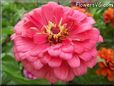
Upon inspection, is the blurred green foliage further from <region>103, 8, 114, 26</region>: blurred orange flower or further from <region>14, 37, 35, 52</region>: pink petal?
<region>14, 37, 35, 52</region>: pink petal

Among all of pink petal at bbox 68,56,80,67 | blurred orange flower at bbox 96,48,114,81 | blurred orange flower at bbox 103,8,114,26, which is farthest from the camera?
blurred orange flower at bbox 103,8,114,26

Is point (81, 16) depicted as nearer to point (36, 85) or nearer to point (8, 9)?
point (36, 85)

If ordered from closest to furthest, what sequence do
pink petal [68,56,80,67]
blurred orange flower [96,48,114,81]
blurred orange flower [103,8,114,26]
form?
pink petal [68,56,80,67] < blurred orange flower [96,48,114,81] < blurred orange flower [103,8,114,26]

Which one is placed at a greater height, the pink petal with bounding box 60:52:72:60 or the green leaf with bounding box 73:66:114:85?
the pink petal with bounding box 60:52:72:60

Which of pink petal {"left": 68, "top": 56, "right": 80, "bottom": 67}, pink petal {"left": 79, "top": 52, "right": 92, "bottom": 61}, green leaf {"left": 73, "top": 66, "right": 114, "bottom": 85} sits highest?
pink petal {"left": 79, "top": 52, "right": 92, "bottom": 61}

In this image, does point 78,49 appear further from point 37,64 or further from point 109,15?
point 109,15

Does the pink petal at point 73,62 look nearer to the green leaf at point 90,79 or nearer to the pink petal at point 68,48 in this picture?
the pink petal at point 68,48

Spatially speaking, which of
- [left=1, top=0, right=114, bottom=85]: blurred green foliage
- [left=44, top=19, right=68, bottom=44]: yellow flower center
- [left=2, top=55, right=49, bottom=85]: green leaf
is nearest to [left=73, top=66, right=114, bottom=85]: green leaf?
[left=1, top=0, right=114, bottom=85]: blurred green foliage
